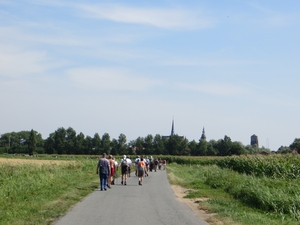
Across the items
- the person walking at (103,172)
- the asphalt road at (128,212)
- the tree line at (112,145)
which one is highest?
the tree line at (112,145)

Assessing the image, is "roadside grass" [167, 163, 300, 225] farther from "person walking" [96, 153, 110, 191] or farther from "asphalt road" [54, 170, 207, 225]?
"person walking" [96, 153, 110, 191]

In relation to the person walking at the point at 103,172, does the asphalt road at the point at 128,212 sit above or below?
below

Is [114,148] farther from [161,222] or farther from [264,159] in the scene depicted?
[161,222]

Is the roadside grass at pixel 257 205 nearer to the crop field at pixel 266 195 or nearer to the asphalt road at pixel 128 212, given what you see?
the crop field at pixel 266 195

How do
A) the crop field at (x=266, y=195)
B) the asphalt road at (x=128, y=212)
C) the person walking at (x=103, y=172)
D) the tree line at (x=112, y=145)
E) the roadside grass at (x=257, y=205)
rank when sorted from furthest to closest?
the tree line at (x=112, y=145), the person walking at (x=103, y=172), the crop field at (x=266, y=195), the roadside grass at (x=257, y=205), the asphalt road at (x=128, y=212)

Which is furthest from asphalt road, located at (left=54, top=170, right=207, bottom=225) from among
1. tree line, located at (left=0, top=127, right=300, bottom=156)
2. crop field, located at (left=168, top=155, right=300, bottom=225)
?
tree line, located at (left=0, top=127, right=300, bottom=156)

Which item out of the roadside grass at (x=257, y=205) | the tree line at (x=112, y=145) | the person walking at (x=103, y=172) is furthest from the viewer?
the tree line at (x=112, y=145)

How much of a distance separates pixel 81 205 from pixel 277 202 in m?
7.24

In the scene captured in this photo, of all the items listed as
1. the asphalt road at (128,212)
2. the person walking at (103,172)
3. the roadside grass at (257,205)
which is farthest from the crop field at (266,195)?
the person walking at (103,172)

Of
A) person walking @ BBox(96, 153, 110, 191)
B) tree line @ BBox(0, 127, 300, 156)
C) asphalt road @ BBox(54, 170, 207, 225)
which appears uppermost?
tree line @ BBox(0, 127, 300, 156)

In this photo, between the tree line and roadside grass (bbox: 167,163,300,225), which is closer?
roadside grass (bbox: 167,163,300,225)

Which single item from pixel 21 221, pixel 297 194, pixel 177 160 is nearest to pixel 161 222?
pixel 21 221

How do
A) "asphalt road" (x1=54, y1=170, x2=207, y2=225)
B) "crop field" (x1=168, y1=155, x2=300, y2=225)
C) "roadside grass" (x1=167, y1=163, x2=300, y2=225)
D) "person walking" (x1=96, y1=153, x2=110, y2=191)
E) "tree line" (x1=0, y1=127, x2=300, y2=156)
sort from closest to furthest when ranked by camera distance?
1. "asphalt road" (x1=54, y1=170, x2=207, y2=225)
2. "roadside grass" (x1=167, y1=163, x2=300, y2=225)
3. "crop field" (x1=168, y1=155, x2=300, y2=225)
4. "person walking" (x1=96, y1=153, x2=110, y2=191)
5. "tree line" (x1=0, y1=127, x2=300, y2=156)

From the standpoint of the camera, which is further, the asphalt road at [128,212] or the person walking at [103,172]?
the person walking at [103,172]
